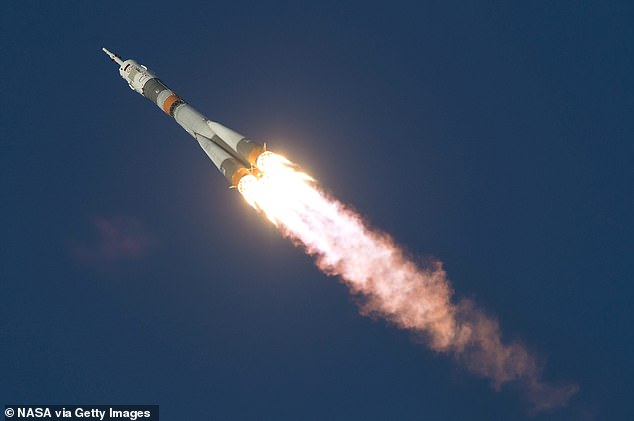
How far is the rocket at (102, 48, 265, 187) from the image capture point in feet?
161

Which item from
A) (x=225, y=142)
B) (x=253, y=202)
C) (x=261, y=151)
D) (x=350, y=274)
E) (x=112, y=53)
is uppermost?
(x=112, y=53)

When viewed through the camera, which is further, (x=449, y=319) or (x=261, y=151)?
(x=449, y=319)

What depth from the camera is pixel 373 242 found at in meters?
54.8

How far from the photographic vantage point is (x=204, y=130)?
5472cm

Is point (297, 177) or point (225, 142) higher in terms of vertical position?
point (225, 142)

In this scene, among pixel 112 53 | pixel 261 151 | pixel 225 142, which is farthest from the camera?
pixel 112 53

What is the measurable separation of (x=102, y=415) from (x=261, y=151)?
121 feet

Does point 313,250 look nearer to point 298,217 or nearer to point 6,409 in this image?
point 298,217

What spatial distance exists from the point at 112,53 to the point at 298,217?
33.5 m

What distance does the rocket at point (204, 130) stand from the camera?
161 feet

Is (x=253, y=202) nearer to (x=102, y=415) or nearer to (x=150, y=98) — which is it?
(x=150, y=98)

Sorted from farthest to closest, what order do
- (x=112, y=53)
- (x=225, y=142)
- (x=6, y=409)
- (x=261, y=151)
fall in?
(x=112, y=53) → (x=6, y=409) → (x=225, y=142) → (x=261, y=151)

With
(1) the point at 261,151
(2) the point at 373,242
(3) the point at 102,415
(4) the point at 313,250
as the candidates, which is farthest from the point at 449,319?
(3) the point at 102,415

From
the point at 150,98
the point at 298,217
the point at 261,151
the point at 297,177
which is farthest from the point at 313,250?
the point at 150,98
